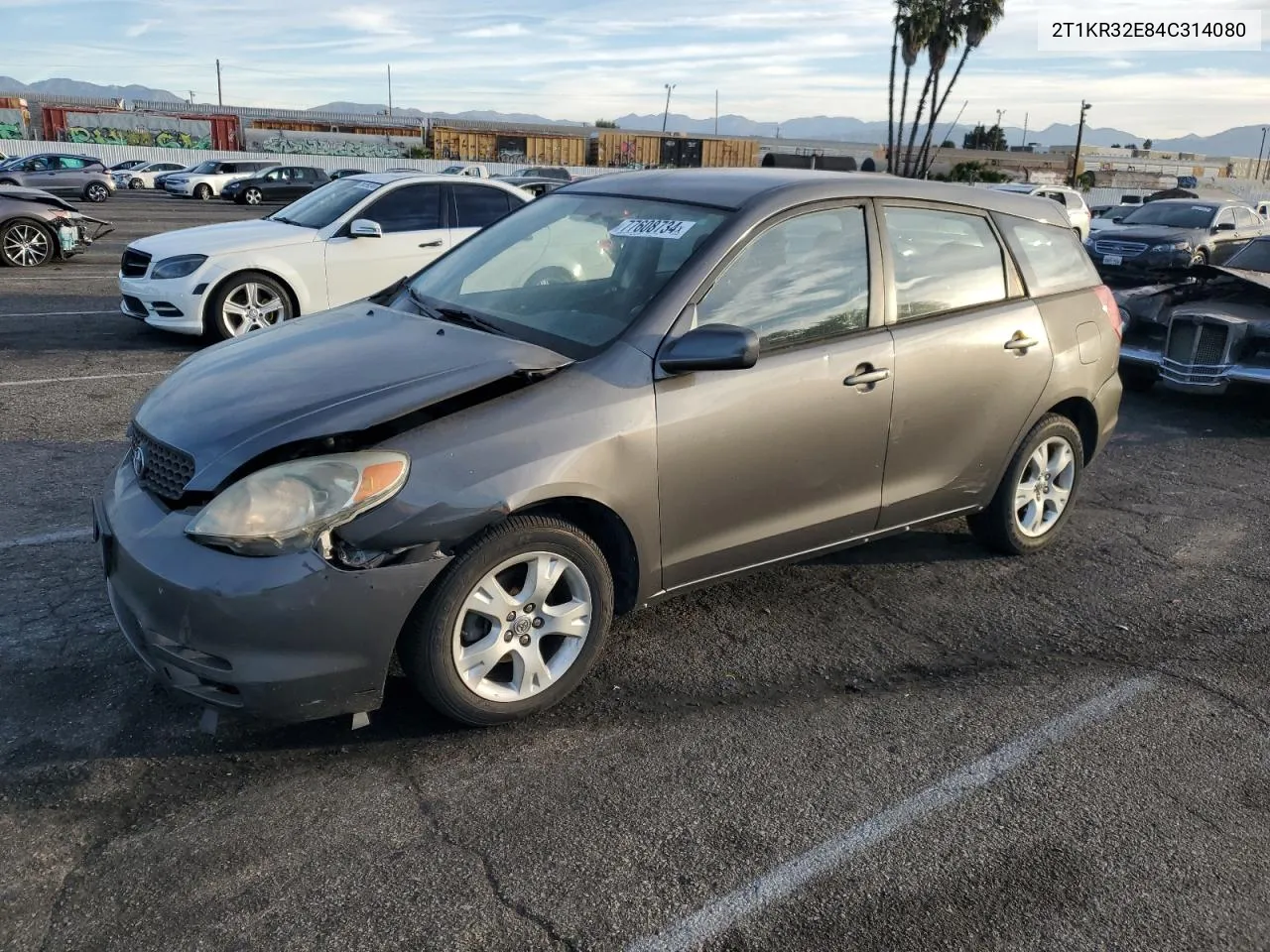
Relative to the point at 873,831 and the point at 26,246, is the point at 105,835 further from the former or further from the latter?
the point at 26,246

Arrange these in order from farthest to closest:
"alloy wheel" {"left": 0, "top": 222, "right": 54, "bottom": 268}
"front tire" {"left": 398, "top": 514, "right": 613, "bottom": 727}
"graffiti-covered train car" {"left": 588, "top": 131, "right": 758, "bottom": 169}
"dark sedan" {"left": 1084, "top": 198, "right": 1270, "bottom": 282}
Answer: "graffiti-covered train car" {"left": 588, "top": 131, "right": 758, "bottom": 169} < "dark sedan" {"left": 1084, "top": 198, "right": 1270, "bottom": 282} < "alloy wheel" {"left": 0, "top": 222, "right": 54, "bottom": 268} < "front tire" {"left": 398, "top": 514, "right": 613, "bottom": 727}

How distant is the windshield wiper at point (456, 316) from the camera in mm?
3865

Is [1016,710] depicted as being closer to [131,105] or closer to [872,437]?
[872,437]

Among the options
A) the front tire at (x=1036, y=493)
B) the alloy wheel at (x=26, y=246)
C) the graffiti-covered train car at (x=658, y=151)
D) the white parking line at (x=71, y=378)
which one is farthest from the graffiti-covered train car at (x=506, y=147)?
the front tire at (x=1036, y=493)

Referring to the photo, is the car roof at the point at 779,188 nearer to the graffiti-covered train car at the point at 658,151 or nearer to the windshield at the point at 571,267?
the windshield at the point at 571,267

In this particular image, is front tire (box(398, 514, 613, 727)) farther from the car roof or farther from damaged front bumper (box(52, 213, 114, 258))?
damaged front bumper (box(52, 213, 114, 258))

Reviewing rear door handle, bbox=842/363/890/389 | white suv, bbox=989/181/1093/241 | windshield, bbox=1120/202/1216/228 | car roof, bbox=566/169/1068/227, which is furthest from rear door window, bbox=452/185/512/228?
white suv, bbox=989/181/1093/241

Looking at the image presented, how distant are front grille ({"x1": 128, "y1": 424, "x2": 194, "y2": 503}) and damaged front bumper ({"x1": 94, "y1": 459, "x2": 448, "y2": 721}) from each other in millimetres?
85

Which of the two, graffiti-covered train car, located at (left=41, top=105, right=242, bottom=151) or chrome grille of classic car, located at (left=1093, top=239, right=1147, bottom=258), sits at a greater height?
graffiti-covered train car, located at (left=41, top=105, right=242, bottom=151)

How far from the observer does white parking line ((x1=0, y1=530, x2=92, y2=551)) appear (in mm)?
4656

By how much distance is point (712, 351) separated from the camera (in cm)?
340

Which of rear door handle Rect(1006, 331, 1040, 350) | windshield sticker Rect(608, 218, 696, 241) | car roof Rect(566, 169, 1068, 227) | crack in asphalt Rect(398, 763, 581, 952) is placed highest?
car roof Rect(566, 169, 1068, 227)

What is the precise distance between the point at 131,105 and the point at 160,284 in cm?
8103

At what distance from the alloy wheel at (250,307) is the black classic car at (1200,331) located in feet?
24.0
